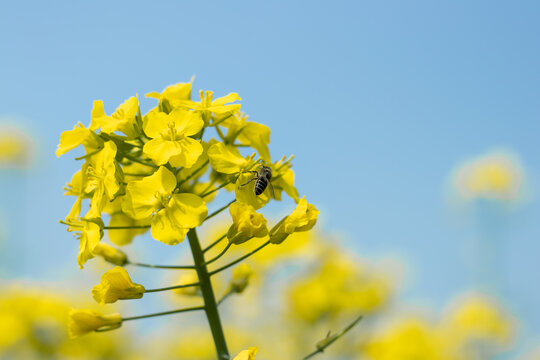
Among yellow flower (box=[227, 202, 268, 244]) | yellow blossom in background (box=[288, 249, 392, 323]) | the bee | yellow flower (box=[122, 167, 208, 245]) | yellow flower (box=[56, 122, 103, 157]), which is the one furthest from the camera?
yellow blossom in background (box=[288, 249, 392, 323])

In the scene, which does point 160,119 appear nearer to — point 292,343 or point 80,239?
point 80,239

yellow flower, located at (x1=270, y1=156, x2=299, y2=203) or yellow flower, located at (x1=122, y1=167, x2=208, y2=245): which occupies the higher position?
yellow flower, located at (x1=270, y1=156, x2=299, y2=203)

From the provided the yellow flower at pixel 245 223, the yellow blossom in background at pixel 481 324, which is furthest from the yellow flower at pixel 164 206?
the yellow blossom in background at pixel 481 324

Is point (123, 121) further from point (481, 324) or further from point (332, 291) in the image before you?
point (481, 324)

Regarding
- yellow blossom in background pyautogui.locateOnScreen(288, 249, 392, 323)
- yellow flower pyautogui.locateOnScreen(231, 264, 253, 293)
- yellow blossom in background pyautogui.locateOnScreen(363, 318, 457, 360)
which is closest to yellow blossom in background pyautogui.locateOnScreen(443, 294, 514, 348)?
yellow blossom in background pyautogui.locateOnScreen(363, 318, 457, 360)

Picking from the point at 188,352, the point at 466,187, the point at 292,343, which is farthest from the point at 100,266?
the point at 466,187

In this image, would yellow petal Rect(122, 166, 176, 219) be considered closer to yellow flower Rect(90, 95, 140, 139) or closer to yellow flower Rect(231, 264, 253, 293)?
yellow flower Rect(90, 95, 140, 139)
